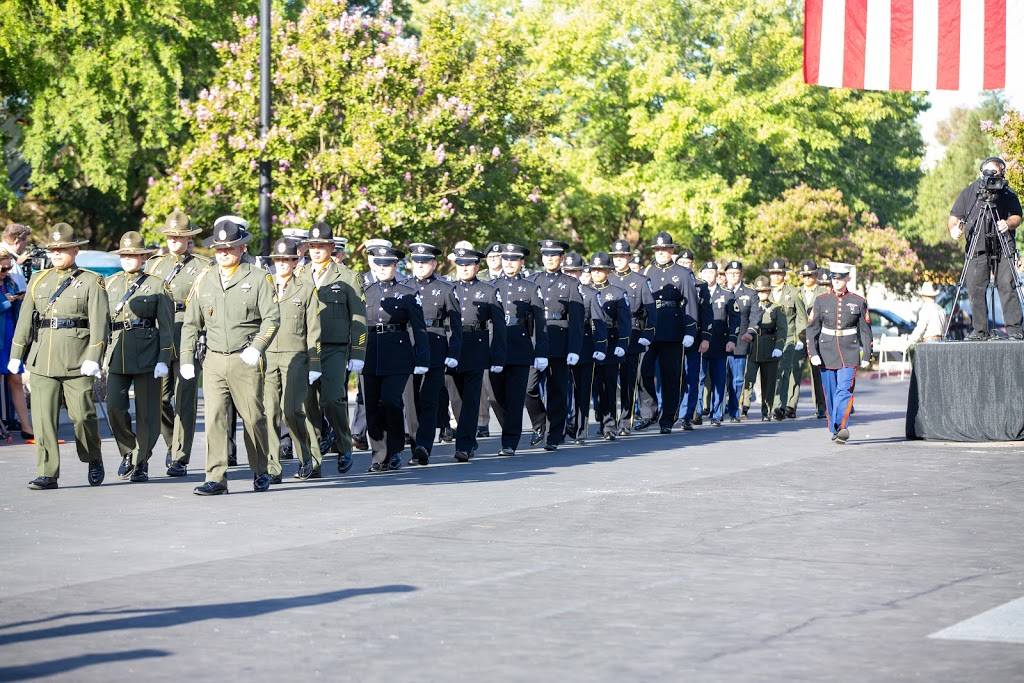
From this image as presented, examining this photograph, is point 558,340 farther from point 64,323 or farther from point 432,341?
point 64,323

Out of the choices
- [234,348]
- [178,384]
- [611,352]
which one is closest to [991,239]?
[611,352]

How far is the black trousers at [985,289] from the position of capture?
1930 cm

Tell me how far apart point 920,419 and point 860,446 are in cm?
107

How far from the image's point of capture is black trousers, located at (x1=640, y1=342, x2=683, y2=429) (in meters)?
21.0

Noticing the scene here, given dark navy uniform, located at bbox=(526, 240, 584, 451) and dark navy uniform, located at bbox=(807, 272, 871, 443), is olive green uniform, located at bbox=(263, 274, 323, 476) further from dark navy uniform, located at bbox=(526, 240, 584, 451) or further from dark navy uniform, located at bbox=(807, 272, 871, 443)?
dark navy uniform, located at bbox=(807, 272, 871, 443)

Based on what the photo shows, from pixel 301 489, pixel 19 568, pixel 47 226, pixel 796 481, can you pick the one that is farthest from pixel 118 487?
pixel 47 226

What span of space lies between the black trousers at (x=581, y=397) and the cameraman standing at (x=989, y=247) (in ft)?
14.1

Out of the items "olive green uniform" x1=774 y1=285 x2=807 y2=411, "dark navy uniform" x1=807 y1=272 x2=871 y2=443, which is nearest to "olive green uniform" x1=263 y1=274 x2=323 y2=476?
"dark navy uniform" x1=807 y1=272 x2=871 y2=443

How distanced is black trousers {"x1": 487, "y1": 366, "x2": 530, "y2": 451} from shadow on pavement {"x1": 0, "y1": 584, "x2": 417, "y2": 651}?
8.31 m

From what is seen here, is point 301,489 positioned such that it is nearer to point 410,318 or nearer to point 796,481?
point 410,318

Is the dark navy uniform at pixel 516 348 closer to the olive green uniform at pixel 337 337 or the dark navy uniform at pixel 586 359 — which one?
the dark navy uniform at pixel 586 359

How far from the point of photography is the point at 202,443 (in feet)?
60.3

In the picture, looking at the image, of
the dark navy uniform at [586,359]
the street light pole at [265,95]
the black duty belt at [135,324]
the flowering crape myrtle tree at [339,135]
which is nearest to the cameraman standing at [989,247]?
the dark navy uniform at [586,359]

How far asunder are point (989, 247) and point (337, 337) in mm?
7966
